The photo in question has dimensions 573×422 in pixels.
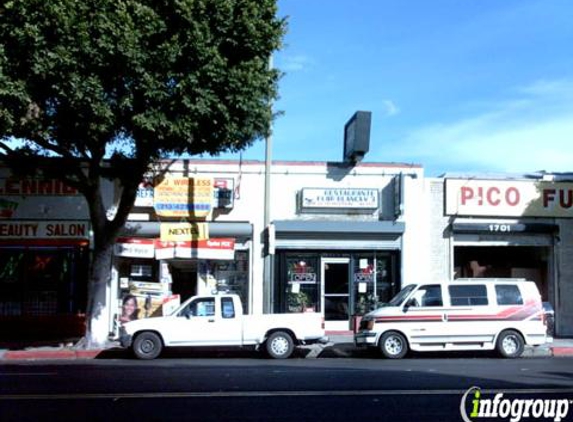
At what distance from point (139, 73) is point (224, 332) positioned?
6.29 meters

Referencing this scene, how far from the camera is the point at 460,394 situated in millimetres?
10172

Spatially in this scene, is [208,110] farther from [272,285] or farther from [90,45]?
[272,285]

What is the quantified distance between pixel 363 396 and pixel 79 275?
13.3 metres

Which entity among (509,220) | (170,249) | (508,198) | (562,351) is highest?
(508,198)

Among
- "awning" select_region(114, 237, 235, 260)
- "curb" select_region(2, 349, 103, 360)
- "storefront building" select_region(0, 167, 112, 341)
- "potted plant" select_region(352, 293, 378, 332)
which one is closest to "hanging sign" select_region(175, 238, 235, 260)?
"awning" select_region(114, 237, 235, 260)

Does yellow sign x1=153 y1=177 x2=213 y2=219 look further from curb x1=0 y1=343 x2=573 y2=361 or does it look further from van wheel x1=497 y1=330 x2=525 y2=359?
van wheel x1=497 y1=330 x2=525 y2=359

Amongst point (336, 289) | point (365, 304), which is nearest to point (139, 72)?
point (336, 289)

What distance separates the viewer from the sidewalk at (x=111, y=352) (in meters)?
17.8

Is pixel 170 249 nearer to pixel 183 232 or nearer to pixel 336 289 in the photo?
pixel 183 232

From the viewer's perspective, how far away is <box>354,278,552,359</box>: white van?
17.0 meters

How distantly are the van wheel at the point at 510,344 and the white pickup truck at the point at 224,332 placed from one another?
424cm

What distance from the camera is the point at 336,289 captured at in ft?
72.3

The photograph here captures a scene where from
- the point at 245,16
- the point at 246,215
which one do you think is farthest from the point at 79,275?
the point at 245,16

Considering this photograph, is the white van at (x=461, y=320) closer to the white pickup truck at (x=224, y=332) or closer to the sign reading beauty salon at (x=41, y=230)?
the white pickup truck at (x=224, y=332)
